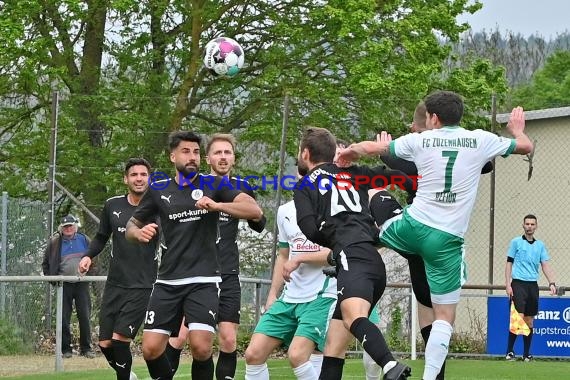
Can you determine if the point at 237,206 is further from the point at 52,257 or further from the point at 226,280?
the point at 52,257

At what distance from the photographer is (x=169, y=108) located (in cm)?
2134

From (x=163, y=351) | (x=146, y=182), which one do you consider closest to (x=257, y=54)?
(x=146, y=182)

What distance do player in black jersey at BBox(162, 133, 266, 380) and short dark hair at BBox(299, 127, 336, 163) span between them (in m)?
1.73

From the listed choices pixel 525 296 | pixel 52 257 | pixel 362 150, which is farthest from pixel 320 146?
pixel 525 296

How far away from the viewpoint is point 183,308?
344 inches

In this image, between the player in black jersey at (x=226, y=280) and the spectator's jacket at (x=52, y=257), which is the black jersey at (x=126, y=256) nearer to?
the player in black jersey at (x=226, y=280)

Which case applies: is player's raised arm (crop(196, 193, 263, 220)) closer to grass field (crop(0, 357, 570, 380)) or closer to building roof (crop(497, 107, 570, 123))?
grass field (crop(0, 357, 570, 380))

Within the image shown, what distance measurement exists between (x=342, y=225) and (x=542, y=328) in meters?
10.2

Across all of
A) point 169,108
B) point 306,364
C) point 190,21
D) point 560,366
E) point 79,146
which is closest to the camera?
point 306,364

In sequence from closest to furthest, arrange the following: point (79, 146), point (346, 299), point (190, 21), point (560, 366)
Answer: point (346, 299)
point (560, 366)
point (79, 146)
point (190, 21)

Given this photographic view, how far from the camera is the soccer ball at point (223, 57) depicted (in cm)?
1612

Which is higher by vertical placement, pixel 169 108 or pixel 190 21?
pixel 190 21

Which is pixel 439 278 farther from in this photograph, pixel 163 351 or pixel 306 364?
pixel 163 351

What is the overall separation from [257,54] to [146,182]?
12.5 meters
